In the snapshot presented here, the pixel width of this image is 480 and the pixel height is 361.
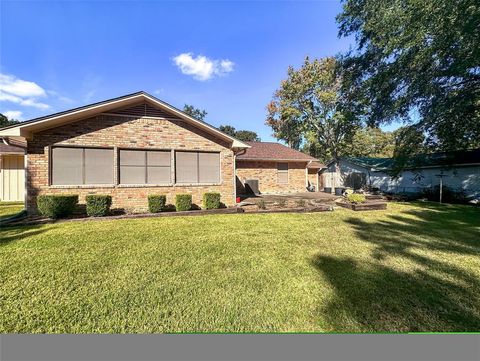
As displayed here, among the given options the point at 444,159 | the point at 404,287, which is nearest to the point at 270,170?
the point at 444,159

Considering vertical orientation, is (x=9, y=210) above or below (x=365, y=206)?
above

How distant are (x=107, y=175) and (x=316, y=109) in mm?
21500

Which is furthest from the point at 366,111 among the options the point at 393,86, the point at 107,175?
the point at 107,175

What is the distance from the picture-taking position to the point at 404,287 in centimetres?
341

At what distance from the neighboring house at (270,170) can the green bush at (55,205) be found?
11059mm

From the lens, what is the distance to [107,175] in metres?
9.51

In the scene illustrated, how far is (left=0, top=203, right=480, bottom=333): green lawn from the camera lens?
260cm

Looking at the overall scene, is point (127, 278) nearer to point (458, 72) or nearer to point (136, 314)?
point (136, 314)

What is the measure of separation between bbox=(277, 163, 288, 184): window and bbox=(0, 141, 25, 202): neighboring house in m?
16.8

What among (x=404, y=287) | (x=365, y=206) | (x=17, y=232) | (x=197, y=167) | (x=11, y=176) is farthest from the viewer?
(x=11, y=176)

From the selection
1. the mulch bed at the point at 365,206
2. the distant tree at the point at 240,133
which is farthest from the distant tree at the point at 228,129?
the mulch bed at the point at 365,206

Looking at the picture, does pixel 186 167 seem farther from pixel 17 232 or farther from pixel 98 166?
pixel 17 232

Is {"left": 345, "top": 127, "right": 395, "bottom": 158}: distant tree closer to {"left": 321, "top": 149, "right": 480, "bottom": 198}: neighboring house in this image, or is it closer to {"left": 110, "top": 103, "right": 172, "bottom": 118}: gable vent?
{"left": 321, "top": 149, "right": 480, "bottom": 198}: neighboring house

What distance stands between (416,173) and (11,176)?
91.5ft
